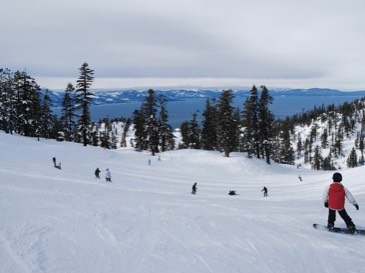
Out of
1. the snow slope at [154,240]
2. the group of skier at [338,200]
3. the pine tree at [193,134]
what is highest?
the group of skier at [338,200]

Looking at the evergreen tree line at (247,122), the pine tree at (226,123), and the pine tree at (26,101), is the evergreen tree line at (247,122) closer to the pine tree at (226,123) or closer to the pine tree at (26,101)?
the pine tree at (226,123)

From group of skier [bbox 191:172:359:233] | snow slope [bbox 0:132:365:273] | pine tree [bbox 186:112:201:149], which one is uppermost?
group of skier [bbox 191:172:359:233]

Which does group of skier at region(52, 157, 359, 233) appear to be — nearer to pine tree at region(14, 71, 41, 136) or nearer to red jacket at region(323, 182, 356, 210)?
red jacket at region(323, 182, 356, 210)

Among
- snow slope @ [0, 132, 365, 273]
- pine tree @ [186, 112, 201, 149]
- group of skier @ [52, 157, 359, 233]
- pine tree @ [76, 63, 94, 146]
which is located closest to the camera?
snow slope @ [0, 132, 365, 273]

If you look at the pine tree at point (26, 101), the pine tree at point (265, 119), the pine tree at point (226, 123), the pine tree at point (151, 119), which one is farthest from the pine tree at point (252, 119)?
the pine tree at point (26, 101)

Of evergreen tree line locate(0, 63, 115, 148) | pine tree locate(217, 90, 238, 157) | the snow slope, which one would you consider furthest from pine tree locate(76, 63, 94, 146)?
the snow slope

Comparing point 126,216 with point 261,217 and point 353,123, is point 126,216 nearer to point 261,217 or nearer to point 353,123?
point 261,217

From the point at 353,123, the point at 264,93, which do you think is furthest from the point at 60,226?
the point at 353,123

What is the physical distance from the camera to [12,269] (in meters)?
6.41

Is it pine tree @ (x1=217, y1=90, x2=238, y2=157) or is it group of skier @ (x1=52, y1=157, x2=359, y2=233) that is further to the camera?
pine tree @ (x1=217, y1=90, x2=238, y2=157)

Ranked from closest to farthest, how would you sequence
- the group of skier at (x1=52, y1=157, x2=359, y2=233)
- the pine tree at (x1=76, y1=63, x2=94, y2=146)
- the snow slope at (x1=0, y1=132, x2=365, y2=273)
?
the snow slope at (x1=0, y1=132, x2=365, y2=273) → the group of skier at (x1=52, y1=157, x2=359, y2=233) → the pine tree at (x1=76, y1=63, x2=94, y2=146)

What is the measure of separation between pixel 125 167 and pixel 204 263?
109ft

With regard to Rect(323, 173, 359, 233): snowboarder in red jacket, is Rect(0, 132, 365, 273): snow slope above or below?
below

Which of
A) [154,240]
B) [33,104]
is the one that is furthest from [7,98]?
[154,240]
